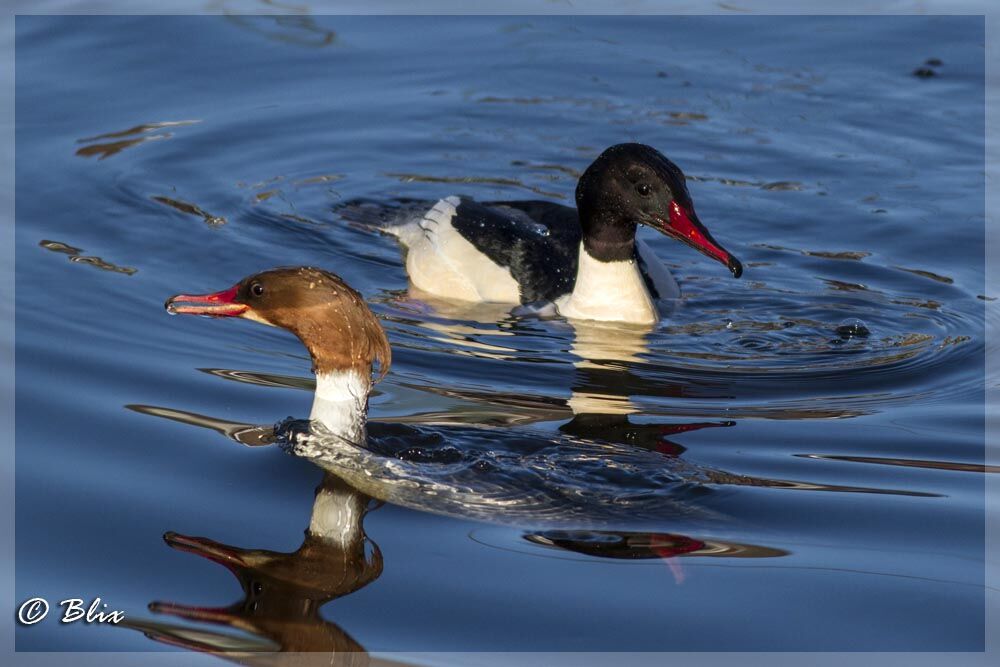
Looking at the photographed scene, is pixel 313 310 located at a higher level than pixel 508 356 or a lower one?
higher

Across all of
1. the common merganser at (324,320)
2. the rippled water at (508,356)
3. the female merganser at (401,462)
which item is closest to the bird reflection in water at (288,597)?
the rippled water at (508,356)

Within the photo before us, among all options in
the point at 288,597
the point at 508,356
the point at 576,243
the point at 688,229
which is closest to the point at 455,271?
the point at 576,243

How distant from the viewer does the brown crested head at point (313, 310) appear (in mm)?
5723

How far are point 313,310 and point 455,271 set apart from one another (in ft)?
10.9

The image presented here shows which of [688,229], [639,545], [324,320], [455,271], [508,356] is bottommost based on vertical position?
[639,545]

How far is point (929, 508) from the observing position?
5719 millimetres

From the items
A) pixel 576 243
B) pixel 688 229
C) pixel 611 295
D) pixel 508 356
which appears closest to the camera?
pixel 508 356

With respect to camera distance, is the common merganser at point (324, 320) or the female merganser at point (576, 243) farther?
the female merganser at point (576, 243)

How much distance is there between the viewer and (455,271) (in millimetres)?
9016

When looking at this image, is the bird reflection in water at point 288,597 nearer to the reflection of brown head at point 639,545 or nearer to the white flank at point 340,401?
the white flank at point 340,401

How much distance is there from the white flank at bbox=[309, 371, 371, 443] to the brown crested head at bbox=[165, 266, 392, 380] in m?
0.04

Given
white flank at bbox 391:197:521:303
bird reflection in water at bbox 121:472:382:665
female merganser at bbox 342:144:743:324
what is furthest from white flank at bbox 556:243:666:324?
bird reflection in water at bbox 121:472:382:665

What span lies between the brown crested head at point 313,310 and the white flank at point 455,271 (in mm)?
3047

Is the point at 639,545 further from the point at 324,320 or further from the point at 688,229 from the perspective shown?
the point at 688,229
